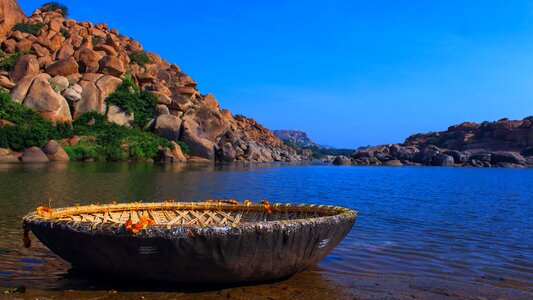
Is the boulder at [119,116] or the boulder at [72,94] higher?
the boulder at [72,94]

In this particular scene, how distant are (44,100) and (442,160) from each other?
56619 mm

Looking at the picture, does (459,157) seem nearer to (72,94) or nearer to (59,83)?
(72,94)

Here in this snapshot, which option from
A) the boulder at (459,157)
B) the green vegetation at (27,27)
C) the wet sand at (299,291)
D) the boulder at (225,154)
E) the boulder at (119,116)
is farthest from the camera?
the boulder at (459,157)

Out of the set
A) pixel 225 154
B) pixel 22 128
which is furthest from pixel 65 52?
pixel 225 154

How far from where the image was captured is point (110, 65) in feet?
153

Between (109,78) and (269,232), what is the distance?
44790 millimetres

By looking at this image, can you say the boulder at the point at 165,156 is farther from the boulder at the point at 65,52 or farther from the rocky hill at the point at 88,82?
the boulder at the point at 65,52

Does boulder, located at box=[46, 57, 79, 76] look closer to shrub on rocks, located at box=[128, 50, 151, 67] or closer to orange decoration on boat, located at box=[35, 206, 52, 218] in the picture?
shrub on rocks, located at box=[128, 50, 151, 67]

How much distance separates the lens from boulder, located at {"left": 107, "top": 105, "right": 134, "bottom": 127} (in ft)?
145

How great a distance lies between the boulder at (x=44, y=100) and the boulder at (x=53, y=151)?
17.6 feet

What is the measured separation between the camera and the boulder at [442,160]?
66125mm

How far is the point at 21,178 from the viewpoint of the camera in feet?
58.0

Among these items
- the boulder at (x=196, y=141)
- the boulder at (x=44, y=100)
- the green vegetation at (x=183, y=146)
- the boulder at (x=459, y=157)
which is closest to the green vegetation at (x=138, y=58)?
the boulder at (x=196, y=141)

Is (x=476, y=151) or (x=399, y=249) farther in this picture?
(x=476, y=151)
